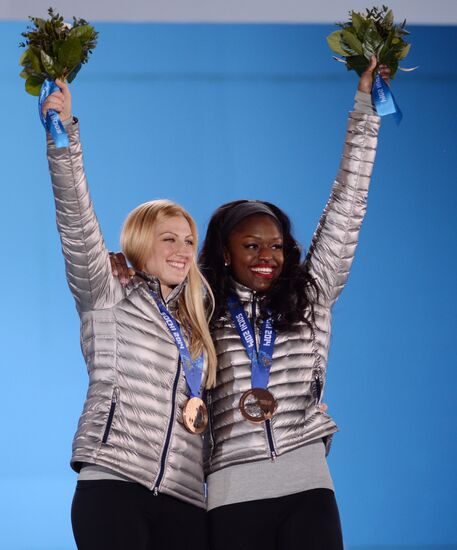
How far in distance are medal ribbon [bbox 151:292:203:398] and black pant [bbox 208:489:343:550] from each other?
31 centimetres

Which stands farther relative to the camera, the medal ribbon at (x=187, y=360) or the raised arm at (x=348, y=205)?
the raised arm at (x=348, y=205)

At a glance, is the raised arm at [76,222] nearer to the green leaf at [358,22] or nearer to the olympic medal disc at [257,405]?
the olympic medal disc at [257,405]

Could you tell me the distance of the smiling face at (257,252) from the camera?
3.19 metres

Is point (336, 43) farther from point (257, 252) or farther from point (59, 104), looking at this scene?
point (59, 104)

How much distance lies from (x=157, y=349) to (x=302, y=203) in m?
2.68

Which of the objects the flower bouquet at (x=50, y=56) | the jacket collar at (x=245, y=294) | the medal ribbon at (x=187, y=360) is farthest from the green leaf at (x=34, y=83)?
the jacket collar at (x=245, y=294)

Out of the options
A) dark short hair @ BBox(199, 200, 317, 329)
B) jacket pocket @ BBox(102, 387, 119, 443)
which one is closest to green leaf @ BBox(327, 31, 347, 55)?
dark short hair @ BBox(199, 200, 317, 329)

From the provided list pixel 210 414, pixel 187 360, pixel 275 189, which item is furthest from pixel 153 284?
pixel 275 189

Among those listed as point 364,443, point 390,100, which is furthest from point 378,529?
point 390,100

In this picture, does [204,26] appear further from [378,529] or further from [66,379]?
[378,529]

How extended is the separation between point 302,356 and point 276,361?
0.08 meters

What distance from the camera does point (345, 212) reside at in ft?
10.6

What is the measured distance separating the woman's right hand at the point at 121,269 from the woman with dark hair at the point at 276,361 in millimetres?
284

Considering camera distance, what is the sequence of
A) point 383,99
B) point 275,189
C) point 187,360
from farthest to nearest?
point 275,189, point 383,99, point 187,360
